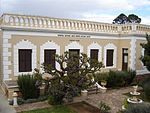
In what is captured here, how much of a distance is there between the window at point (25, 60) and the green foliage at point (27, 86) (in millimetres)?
2090

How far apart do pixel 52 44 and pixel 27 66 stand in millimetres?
2429

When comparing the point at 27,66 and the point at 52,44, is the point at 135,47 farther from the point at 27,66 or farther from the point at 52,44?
the point at 27,66

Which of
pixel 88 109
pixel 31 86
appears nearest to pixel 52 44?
pixel 31 86

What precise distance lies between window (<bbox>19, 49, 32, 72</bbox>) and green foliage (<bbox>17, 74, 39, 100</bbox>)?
2.09 m

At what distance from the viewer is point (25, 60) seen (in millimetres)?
14742

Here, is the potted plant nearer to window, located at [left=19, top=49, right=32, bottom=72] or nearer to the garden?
the garden

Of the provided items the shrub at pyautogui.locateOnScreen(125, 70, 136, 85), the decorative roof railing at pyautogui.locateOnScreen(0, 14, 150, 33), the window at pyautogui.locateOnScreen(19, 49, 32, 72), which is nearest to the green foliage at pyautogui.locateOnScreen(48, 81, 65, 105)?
the window at pyautogui.locateOnScreen(19, 49, 32, 72)

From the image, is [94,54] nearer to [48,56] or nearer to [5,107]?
[48,56]

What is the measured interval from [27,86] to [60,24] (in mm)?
5589

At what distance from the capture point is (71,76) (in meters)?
11.0

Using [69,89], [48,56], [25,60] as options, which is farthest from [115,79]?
[25,60]

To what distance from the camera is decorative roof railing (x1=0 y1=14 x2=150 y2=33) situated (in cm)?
1398

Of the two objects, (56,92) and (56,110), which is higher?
(56,92)

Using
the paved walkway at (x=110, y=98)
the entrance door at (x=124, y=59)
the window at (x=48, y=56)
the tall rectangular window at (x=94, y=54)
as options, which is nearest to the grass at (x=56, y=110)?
the paved walkway at (x=110, y=98)
